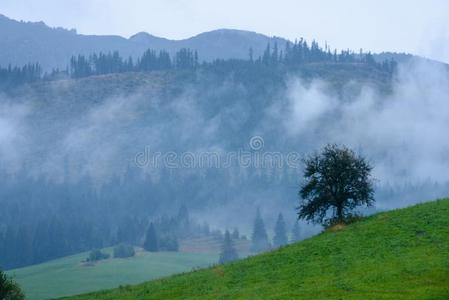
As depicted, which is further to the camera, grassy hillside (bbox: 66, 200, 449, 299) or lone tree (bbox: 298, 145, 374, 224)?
lone tree (bbox: 298, 145, 374, 224)

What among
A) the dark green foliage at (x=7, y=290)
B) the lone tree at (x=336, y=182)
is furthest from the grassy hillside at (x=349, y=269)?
the dark green foliage at (x=7, y=290)

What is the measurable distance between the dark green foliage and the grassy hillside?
12.1 metres

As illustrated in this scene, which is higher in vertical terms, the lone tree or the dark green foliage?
the lone tree

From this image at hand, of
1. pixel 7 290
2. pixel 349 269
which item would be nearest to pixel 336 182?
pixel 349 269

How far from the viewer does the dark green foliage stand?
219 feet

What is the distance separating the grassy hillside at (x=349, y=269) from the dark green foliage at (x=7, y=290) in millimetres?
12097

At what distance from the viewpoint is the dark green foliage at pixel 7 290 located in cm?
6669

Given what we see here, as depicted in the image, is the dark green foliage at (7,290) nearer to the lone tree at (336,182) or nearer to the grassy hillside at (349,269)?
the grassy hillside at (349,269)

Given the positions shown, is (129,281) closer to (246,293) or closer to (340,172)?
(340,172)

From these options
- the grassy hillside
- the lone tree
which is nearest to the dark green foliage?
the grassy hillside

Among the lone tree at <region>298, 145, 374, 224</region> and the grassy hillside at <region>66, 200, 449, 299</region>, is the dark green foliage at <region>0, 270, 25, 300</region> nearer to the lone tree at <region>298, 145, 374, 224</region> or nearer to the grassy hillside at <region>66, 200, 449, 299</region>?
the grassy hillside at <region>66, 200, 449, 299</region>

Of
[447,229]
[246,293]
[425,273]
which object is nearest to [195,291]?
[246,293]

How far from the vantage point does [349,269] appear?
44.6 meters

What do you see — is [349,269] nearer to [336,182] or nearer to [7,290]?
[336,182]
